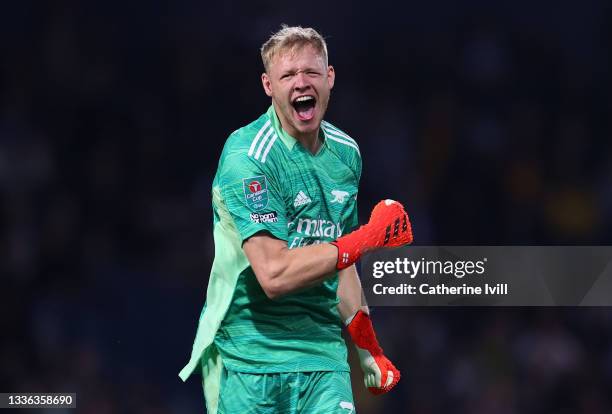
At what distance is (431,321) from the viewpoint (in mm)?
7191

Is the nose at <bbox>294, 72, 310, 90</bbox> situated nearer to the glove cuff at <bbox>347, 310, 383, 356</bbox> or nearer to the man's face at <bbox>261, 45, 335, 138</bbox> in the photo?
the man's face at <bbox>261, 45, 335, 138</bbox>

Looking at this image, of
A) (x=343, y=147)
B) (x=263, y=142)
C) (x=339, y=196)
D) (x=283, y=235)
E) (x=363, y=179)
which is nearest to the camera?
(x=283, y=235)

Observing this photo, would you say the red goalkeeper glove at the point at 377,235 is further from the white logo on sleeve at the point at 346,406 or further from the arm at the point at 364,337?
the white logo on sleeve at the point at 346,406

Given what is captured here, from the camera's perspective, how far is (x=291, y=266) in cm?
372

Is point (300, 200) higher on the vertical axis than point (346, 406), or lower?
higher

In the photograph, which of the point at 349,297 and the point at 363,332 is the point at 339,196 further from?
the point at 363,332

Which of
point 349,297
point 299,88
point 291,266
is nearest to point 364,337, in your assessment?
point 349,297

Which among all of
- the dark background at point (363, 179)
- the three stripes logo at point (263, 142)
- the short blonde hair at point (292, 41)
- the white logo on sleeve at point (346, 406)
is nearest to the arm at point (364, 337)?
the white logo on sleeve at point (346, 406)

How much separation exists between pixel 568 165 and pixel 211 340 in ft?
13.4

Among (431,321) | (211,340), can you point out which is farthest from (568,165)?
(211,340)

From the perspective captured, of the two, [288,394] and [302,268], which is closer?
[302,268]

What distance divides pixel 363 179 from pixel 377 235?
347 cm

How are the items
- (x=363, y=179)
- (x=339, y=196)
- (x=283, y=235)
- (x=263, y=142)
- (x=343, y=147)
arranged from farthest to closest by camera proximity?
1. (x=363, y=179)
2. (x=343, y=147)
3. (x=339, y=196)
4. (x=263, y=142)
5. (x=283, y=235)

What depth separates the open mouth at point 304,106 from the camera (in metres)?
3.99
